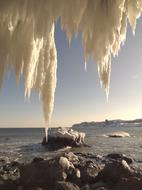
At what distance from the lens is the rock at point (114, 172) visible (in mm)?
19625

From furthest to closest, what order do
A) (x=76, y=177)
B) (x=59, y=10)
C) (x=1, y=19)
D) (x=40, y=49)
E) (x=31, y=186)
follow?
(x=76, y=177) < (x=31, y=186) < (x=40, y=49) < (x=1, y=19) < (x=59, y=10)

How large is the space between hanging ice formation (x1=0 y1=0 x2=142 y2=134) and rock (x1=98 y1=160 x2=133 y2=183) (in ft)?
42.2

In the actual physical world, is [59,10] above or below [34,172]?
above

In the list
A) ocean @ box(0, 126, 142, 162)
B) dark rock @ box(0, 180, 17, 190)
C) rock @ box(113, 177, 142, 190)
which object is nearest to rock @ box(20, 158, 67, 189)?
dark rock @ box(0, 180, 17, 190)

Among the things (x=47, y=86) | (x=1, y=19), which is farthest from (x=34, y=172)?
(x=1, y=19)

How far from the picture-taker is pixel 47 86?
805cm

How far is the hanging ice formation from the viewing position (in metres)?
6.32

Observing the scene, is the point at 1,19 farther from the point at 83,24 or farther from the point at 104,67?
the point at 104,67

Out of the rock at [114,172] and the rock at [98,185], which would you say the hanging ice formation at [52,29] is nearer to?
the rock at [98,185]

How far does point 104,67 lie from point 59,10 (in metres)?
1.56

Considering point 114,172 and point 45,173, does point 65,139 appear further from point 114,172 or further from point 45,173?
point 45,173

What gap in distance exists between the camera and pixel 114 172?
2008 cm

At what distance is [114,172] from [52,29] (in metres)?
14.6

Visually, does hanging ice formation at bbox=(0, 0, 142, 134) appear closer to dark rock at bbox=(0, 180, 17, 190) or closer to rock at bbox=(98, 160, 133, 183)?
dark rock at bbox=(0, 180, 17, 190)
